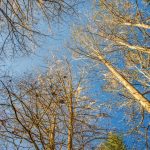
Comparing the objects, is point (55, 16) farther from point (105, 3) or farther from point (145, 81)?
point (145, 81)

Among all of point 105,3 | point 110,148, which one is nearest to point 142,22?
point 105,3

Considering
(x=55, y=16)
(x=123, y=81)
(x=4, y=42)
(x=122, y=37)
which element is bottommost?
(x=4, y=42)

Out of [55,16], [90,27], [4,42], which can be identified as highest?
[90,27]

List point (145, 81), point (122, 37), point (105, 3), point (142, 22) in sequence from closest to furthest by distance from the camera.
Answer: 1. point (142, 22)
2. point (105, 3)
3. point (122, 37)
4. point (145, 81)

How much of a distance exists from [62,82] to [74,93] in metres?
0.52

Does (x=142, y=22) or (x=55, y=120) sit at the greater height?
(x=142, y=22)

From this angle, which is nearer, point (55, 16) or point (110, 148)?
point (55, 16)

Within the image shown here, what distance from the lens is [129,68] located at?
1295cm

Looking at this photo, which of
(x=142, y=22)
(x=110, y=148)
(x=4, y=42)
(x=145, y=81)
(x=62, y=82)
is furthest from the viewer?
(x=110, y=148)

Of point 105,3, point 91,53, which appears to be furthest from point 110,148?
point 105,3

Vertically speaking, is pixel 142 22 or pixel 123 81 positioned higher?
pixel 142 22

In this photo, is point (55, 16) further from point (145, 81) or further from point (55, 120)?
point (145, 81)

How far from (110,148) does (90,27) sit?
469 inches

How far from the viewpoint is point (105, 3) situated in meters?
10.6
